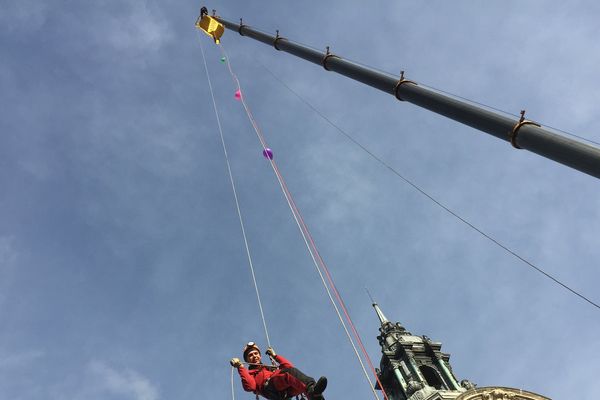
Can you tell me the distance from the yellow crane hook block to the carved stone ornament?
2608 cm

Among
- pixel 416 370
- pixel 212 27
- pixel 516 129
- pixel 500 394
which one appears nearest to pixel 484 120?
pixel 516 129

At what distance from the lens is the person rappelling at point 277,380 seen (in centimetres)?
945

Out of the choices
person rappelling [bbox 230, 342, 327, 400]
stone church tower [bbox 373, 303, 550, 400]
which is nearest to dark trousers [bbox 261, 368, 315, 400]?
person rappelling [bbox 230, 342, 327, 400]

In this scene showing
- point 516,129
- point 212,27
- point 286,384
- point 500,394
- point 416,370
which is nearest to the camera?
point 516,129

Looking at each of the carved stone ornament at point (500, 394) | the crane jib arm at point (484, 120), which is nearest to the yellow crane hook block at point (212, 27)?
the crane jib arm at point (484, 120)

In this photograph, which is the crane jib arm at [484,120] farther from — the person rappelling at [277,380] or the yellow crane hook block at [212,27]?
the yellow crane hook block at [212,27]

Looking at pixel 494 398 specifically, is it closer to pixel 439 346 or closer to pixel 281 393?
pixel 439 346

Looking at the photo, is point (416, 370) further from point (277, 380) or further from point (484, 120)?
point (484, 120)

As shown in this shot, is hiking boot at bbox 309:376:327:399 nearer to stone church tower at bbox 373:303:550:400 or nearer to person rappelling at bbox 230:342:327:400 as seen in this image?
person rappelling at bbox 230:342:327:400

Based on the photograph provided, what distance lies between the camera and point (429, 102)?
10.9 m

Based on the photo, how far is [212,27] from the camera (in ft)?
87.3

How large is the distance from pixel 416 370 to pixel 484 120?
3636cm

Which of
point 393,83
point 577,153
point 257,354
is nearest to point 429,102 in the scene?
point 393,83

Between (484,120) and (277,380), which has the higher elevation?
(484,120)
